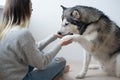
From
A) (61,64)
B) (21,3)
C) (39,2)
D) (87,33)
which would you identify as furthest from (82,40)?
(39,2)

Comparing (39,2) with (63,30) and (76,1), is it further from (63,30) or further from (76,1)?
(63,30)

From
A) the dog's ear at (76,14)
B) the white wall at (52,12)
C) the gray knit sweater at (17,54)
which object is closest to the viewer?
the gray knit sweater at (17,54)

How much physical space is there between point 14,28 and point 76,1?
1502 millimetres

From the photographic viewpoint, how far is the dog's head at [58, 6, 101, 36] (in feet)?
6.74

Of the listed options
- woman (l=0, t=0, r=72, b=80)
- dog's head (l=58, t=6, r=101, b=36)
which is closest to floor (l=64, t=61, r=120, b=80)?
dog's head (l=58, t=6, r=101, b=36)

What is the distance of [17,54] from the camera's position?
1449mm

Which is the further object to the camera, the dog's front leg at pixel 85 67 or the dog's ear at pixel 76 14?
the dog's front leg at pixel 85 67

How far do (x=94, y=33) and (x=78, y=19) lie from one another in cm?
21

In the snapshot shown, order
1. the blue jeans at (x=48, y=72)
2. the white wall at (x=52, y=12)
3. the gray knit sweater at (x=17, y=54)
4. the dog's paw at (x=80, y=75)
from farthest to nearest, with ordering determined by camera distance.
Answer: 1. the white wall at (x=52, y=12)
2. the dog's paw at (x=80, y=75)
3. the blue jeans at (x=48, y=72)
4. the gray knit sweater at (x=17, y=54)

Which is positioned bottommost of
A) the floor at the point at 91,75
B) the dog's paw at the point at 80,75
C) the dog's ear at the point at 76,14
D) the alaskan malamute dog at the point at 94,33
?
the floor at the point at 91,75

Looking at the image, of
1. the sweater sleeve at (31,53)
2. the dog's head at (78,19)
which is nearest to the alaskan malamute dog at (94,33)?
the dog's head at (78,19)

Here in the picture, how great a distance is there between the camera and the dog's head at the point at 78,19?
6.74ft

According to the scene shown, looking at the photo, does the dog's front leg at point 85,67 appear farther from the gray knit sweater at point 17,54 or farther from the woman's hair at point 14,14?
the woman's hair at point 14,14

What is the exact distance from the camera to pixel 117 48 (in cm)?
221
